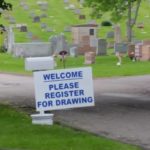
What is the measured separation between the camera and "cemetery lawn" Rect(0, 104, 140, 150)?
9906 mm

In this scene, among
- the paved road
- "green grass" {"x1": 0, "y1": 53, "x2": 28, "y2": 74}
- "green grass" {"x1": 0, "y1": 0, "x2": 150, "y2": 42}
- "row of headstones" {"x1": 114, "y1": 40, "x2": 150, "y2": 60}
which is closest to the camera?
the paved road

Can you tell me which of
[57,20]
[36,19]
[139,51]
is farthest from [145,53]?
[57,20]

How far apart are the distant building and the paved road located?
60.9 ft

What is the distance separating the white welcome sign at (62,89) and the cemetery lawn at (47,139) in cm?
50

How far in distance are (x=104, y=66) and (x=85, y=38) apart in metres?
11.8

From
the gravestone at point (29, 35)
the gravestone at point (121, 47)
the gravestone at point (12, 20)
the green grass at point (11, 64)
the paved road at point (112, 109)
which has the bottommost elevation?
the green grass at point (11, 64)

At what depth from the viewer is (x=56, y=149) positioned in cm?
966

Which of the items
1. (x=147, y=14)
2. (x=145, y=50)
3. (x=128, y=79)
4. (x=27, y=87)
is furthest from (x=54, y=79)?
(x=147, y=14)

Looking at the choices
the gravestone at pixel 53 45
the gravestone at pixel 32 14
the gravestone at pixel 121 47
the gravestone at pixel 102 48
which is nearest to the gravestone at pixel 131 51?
the gravestone at pixel 121 47

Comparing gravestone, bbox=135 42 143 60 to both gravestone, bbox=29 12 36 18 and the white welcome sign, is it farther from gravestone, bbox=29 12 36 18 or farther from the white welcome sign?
the white welcome sign

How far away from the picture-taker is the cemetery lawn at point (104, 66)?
2992cm

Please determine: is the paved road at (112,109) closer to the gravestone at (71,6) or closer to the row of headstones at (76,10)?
the row of headstones at (76,10)

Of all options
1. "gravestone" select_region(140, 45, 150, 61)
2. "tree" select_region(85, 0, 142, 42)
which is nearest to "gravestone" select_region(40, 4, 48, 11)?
"tree" select_region(85, 0, 142, 42)

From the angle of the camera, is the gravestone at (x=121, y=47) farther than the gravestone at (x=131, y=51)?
Yes
